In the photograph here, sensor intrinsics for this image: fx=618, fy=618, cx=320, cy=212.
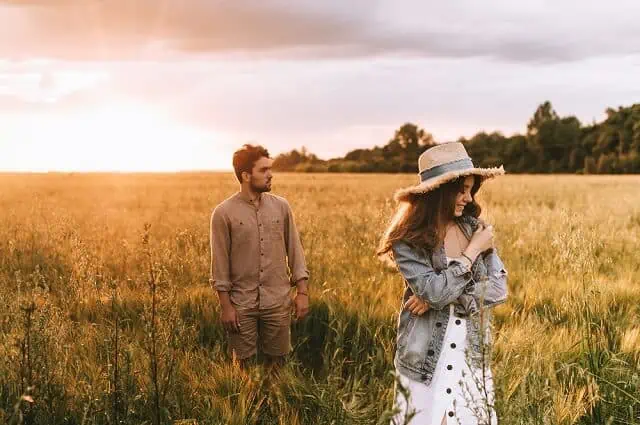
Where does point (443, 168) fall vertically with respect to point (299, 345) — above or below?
above

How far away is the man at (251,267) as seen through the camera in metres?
3.87

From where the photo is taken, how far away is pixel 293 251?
13.7ft

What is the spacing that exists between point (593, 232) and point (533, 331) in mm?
970

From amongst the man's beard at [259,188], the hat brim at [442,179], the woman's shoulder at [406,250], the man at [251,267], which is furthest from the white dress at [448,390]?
the man's beard at [259,188]

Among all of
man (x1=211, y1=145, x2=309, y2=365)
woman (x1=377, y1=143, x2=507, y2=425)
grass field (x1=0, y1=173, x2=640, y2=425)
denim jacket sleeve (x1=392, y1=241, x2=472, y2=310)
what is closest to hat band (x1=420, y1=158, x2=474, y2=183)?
woman (x1=377, y1=143, x2=507, y2=425)

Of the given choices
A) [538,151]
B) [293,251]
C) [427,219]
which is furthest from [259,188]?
[538,151]

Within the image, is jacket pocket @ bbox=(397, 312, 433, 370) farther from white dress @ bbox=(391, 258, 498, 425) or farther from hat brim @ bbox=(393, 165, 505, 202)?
hat brim @ bbox=(393, 165, 505, 202)

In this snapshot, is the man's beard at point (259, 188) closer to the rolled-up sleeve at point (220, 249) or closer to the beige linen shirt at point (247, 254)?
the beige linen shirt at point (247, 254)

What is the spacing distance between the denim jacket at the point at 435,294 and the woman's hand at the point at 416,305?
0.10ft

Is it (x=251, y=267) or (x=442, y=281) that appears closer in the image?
(x=442, y=281)

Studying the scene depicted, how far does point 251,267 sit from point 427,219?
1.40 meters

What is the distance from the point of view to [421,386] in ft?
9.03

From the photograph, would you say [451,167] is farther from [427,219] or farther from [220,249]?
[220,249]

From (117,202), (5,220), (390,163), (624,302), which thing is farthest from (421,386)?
(390,163)
